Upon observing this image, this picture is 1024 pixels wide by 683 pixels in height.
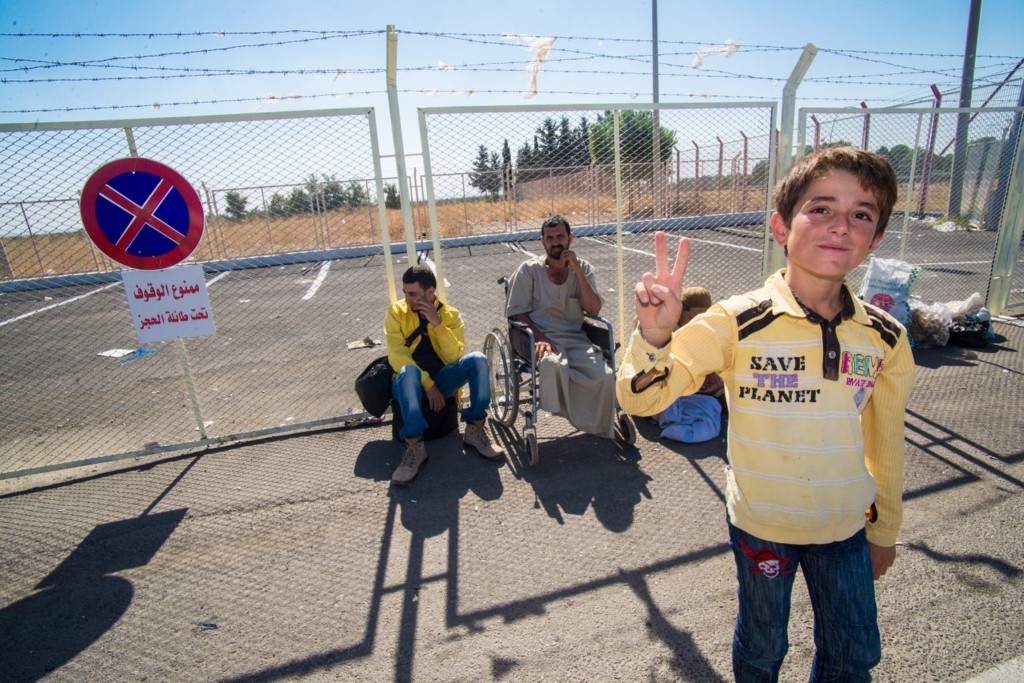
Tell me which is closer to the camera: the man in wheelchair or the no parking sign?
the no parking sign

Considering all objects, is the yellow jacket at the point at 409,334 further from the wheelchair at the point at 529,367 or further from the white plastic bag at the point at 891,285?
the white plastic bag at the point at 891,285

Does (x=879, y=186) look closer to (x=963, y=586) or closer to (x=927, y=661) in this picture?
(x=927, y=661)

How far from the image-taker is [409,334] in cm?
370

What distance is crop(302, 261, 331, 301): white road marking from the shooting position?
10.2m

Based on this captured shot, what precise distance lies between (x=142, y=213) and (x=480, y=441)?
267cm

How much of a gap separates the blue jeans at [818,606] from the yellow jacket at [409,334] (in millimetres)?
2466

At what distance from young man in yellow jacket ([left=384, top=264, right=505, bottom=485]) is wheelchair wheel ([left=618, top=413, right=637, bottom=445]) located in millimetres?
859

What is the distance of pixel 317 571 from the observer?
8.59 feet

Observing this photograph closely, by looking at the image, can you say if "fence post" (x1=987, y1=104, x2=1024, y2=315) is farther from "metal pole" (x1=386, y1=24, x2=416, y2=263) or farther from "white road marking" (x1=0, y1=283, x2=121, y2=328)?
"white road marking" (x1=0, y1=283, x2=121, y2=328)

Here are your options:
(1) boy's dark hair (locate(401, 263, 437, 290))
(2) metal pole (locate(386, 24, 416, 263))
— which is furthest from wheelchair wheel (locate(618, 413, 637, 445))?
(2) metal pole (locate(386, 24, 416, 263))

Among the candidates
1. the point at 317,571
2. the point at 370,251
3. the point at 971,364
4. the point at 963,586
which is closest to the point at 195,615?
the point at 317,571

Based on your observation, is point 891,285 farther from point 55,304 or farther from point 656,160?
point 55,304

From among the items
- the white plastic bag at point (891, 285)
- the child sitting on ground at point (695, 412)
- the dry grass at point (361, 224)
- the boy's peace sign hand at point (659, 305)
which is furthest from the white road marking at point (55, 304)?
the boy's peace sign hand at point (659, 305)

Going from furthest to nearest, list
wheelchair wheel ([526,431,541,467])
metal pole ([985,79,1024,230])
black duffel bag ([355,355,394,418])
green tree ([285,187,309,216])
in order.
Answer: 1. green tree ([285,187,309,216])
2. metal pole ([985,79,1024,230])
3. black duffel bag ([355,355,394,418])
4. wheelchair wheel ([526,431,541,467])
